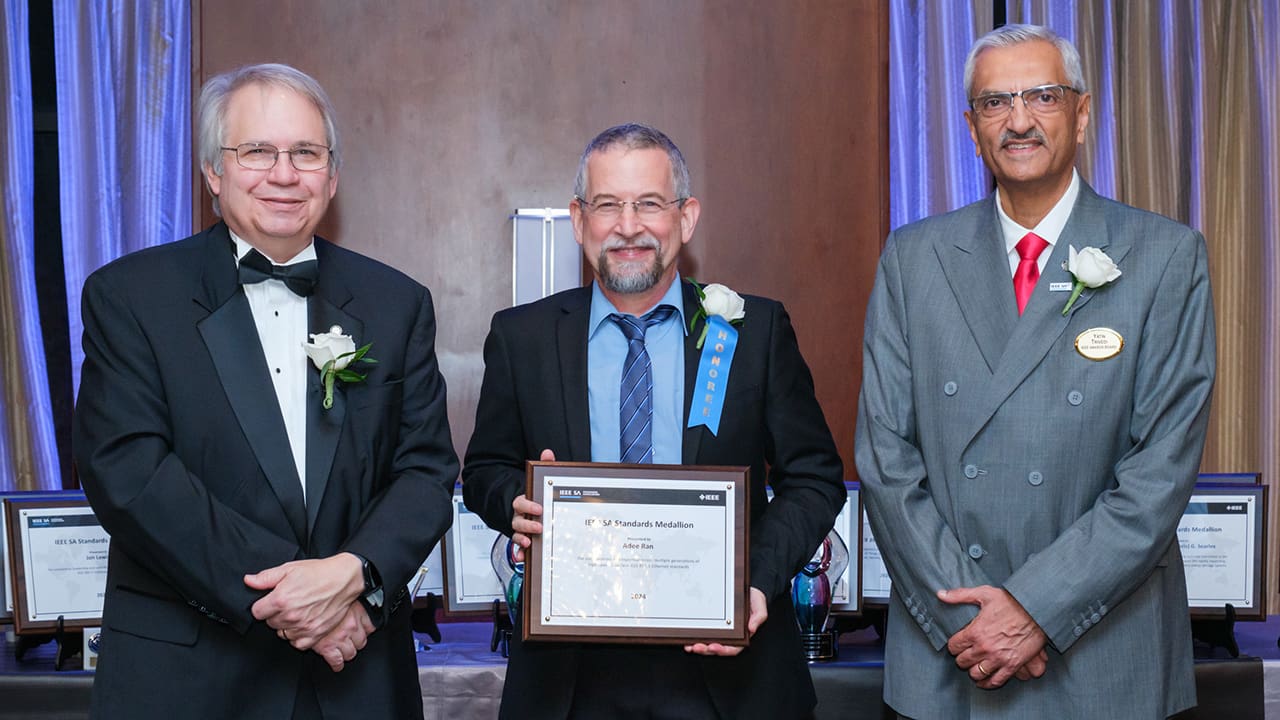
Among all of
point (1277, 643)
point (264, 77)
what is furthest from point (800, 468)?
point (1277, 643)

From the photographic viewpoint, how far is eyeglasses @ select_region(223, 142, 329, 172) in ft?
7.11

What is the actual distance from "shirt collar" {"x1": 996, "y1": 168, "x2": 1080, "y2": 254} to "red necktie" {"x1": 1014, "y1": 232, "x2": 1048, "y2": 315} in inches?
0.6

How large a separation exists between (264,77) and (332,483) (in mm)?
773

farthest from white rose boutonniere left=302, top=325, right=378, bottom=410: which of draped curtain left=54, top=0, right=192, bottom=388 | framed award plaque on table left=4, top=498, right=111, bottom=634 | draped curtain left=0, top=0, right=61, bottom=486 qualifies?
draped curtain left=0, top=0, right=61, bottom=486

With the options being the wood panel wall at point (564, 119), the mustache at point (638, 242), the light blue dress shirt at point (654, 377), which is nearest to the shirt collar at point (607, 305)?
the light blue dress shirt at point (654, 377)

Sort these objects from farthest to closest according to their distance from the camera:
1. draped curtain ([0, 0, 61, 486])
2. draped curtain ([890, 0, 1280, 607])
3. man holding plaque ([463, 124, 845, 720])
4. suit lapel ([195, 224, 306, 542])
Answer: draped curtain ([890, 0, 1280, 607]) → draped curtain ([0, 0, 61, 486]) → man holding plaque ([463, 124, 845, 720]) → suit lapel ([195, 224, 306, 542])

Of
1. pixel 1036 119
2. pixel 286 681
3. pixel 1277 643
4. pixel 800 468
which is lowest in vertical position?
pixel 1277 643

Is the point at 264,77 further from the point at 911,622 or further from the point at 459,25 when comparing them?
the point at 459,25

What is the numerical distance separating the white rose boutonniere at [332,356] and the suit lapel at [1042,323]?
1.19 meters

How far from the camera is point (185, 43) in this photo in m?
4.30

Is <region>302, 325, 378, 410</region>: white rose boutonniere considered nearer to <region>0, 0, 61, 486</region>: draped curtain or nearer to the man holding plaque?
the man holding plaque

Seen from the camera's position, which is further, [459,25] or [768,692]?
[459,25]

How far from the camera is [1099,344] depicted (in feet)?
7.41

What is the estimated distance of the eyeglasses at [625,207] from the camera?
2336 millimetres
